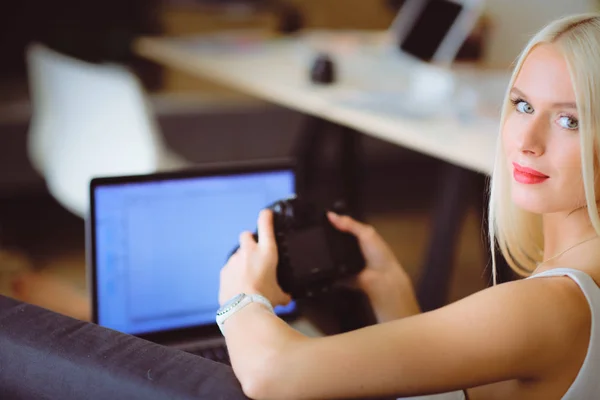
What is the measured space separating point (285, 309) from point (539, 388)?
0.59 meters

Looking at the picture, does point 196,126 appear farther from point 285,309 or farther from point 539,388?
point 539,388

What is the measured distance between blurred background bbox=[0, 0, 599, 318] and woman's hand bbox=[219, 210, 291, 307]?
132 centimetres

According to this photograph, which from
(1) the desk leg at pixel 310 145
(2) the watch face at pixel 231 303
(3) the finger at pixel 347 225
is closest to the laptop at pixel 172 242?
(3) the finger at pixel 347 225

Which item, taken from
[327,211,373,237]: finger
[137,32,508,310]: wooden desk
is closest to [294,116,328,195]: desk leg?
[137,32,508,310]: wooden desk

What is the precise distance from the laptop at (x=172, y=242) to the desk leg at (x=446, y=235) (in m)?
0.80

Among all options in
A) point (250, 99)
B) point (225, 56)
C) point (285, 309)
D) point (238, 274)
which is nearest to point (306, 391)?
point (238, 274)

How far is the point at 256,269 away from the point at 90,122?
1385mm

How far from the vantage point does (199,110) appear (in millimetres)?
3566

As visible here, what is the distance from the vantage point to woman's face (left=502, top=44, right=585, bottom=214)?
83 cm

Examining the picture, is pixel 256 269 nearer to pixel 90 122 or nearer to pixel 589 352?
pixel 589 352

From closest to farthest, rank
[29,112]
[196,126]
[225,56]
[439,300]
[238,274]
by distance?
[238,274] < [439,300] < [225,56] < [29,112] < [196,126]

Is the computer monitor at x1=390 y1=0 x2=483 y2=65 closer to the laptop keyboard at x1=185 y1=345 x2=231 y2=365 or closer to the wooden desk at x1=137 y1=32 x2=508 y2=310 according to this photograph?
the wooden desk at x1=137 y1=32 x2=508 y2=310

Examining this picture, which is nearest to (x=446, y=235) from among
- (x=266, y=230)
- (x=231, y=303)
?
(x=266, y=230)

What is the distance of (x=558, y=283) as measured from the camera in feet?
2.51
